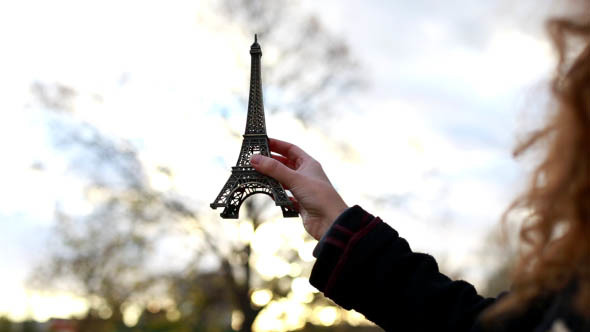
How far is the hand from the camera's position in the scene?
8.27 ft

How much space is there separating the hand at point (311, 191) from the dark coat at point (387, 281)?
0.34m

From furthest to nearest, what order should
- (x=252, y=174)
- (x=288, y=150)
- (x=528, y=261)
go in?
(x=252, y=174)
(x=288, y=150)
(x=528, y=261)

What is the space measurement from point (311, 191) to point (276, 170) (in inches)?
9.9

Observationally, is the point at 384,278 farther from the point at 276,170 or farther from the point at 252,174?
the point at 252,174

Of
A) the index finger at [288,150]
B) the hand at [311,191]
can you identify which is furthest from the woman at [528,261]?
the index finger at [288,150]

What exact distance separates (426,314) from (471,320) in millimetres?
141

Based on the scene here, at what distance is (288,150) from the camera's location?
3109 millimetres

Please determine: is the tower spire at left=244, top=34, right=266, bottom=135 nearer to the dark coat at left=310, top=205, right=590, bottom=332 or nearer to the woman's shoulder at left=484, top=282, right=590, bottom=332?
the dark coat at left=310, top=205, right=590, bottom=332

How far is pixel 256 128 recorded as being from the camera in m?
4.70

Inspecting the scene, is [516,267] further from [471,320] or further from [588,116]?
[471,320]

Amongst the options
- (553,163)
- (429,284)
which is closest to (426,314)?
(429,284)

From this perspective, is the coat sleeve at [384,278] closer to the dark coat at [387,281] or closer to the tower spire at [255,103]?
the dark coat at [387,281]

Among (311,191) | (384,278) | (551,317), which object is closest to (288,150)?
(311,191)

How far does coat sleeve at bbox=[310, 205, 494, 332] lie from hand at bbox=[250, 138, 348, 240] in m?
0.35
